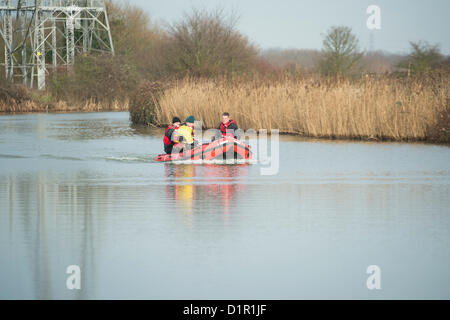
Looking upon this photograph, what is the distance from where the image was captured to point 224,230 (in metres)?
8.91

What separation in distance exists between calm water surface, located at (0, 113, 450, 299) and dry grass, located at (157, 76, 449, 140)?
670 cm

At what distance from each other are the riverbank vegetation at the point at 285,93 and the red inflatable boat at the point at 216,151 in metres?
7.85

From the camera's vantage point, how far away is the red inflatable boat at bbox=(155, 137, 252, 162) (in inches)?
697

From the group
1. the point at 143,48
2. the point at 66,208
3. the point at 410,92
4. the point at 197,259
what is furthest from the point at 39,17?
the point at 197,259

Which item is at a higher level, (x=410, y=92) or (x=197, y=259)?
(x=410, y=92)

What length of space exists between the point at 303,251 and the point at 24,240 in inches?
118

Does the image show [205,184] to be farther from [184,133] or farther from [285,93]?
[285,93]

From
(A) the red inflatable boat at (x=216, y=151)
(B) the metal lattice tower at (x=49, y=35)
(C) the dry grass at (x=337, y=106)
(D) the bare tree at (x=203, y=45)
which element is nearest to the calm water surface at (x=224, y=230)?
(A) the red inflatable boat at (x=216, y=151)

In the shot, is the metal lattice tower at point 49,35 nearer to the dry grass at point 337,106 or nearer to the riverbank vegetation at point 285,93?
the riverbank vegetation at point 285,93

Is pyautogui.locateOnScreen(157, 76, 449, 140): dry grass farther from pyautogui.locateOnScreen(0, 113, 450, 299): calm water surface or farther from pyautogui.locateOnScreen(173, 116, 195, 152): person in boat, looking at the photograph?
pyautogui.locateOnScreen(173, 116, 195, 152): person in boat

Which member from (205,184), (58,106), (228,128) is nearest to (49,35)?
(58,106)

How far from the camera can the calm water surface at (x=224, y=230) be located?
6.61 metres
